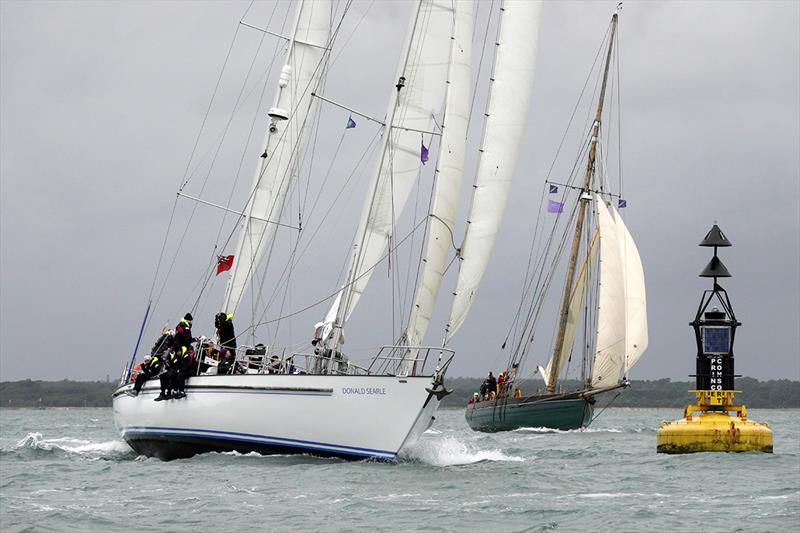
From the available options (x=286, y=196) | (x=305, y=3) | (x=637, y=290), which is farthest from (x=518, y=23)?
(x=637, y=290)

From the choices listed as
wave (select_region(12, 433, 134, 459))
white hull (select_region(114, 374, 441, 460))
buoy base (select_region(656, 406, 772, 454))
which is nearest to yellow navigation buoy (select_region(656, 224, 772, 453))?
buoy base (select_region(656, 406, 772, 454))

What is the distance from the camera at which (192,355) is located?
29.4 meters

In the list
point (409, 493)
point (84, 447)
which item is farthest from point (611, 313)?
point (409, 493)

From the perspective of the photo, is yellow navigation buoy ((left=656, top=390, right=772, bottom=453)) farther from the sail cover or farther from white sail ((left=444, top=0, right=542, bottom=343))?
the sail cover

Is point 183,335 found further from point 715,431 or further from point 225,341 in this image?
point 715,431

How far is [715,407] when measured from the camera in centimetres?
3659

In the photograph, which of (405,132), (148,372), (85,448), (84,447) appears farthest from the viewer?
(84,447)

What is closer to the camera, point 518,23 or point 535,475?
point 535,475

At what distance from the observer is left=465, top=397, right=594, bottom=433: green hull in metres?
56.2

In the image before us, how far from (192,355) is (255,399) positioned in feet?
8.47

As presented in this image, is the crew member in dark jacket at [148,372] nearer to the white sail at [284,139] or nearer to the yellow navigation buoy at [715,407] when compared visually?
the white sail at [284,139]

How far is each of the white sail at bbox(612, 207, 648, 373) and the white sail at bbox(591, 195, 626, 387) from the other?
1.14ft

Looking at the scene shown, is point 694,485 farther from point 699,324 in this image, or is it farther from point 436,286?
point 699,324

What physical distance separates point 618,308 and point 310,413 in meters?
30.2
